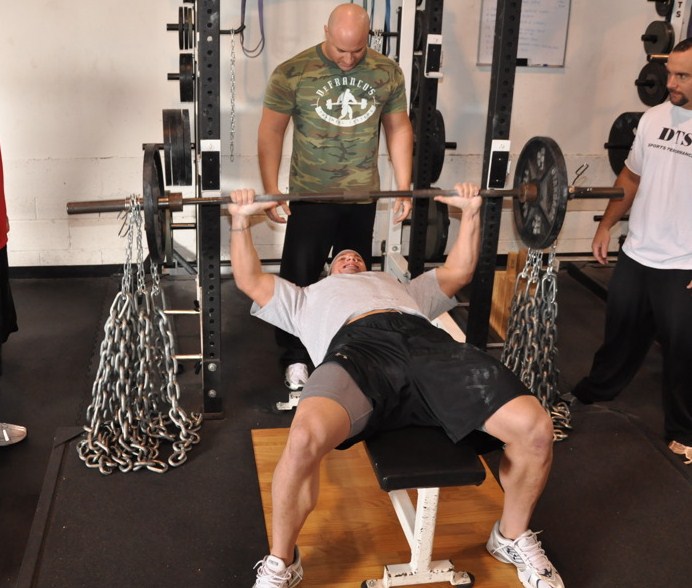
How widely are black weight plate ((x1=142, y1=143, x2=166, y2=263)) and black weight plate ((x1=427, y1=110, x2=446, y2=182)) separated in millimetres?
1562

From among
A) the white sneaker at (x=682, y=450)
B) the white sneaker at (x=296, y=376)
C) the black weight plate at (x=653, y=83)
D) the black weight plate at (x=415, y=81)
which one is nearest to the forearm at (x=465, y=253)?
the white sneaker at (x=296, y=376)

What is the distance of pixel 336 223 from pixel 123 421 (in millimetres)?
1183

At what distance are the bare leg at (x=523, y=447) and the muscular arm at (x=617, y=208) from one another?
3.80ft

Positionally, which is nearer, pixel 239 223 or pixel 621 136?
pixel 239 223

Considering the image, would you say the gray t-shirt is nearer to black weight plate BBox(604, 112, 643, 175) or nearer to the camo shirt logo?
the camo shirt logo

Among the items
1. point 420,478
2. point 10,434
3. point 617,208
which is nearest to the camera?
point 420,478

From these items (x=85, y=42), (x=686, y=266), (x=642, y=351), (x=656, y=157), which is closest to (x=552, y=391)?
(x=642, y=351)

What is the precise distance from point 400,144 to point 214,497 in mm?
1615

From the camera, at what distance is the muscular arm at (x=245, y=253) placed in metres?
2.51

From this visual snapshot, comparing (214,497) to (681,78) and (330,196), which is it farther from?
(681,78)

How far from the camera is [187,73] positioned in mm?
3934

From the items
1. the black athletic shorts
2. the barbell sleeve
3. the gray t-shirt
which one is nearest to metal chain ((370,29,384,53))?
the barbell sleeve

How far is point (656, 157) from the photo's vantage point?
288 cm

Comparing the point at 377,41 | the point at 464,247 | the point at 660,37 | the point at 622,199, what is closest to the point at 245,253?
the point at 464,247
